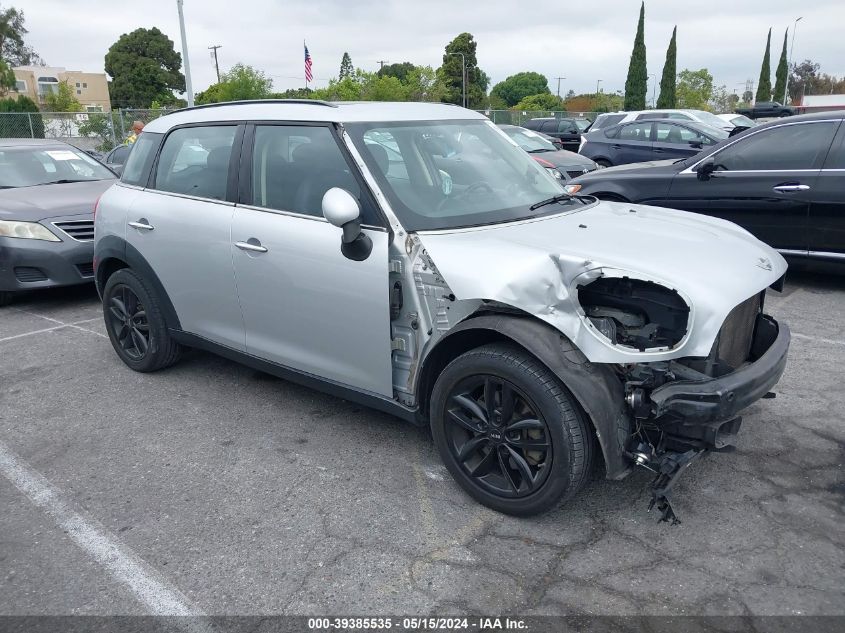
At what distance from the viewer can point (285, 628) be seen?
254cm

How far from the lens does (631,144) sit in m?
14.3

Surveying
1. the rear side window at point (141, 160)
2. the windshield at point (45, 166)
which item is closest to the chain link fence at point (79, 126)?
the windshield at point (45, 166)

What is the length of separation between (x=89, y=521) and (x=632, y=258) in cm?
279

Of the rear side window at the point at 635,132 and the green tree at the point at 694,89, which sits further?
the green tree at the point at 694,89

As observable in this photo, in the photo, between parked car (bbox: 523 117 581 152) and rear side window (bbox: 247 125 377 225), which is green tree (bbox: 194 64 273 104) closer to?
parked car (bbox: 523 117 581 152)

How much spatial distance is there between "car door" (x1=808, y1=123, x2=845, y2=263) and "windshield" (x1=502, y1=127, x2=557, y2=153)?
24.0 feet

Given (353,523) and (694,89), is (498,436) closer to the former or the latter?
(353,523)

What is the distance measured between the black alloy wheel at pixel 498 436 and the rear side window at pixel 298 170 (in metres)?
1.02

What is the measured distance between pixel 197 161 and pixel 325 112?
1134 millimetres

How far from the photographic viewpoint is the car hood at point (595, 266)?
273 cm

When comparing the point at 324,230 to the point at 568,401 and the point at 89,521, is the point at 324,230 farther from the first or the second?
the point at 89,521

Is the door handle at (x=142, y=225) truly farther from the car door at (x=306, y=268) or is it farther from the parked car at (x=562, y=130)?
the parked car at (x=562, y=130)

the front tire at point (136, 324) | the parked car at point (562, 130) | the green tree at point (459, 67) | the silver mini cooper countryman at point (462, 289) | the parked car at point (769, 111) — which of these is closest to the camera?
the silver mini cooper countryman at point (462, 289)

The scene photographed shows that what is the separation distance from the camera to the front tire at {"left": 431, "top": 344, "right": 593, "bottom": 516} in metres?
2.85
